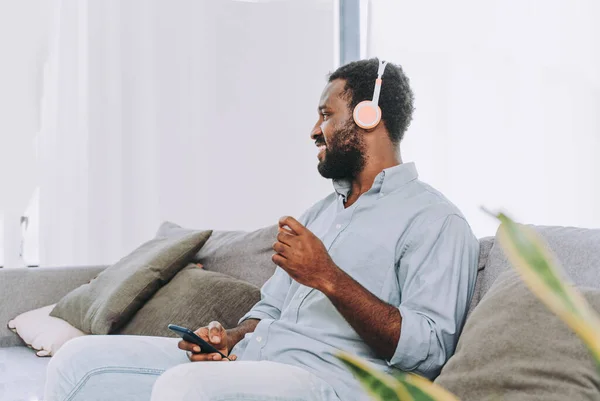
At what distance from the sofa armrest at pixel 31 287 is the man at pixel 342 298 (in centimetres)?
116

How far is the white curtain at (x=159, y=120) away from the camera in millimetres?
3395

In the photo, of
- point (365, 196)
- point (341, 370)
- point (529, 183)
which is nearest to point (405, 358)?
point (341, 370)

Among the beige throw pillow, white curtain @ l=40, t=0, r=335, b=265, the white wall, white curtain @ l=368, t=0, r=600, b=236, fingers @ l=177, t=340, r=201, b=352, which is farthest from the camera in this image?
the white wall

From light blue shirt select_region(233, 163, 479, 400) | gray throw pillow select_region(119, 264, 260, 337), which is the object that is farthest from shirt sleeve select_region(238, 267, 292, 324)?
gray throw pillow select_region(119, 264, 260, 337)

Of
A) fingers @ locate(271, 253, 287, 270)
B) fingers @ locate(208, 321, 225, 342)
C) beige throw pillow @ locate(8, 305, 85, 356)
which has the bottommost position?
beige throw pillow @ locate(8, 305, 85, 356)

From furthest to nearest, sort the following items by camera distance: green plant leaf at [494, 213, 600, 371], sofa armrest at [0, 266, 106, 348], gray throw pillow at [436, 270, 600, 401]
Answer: sofa armrest at [0, 266, 106, 348] < gray throw pillow at [436, 270, 600, 401] < green plant leaf at [494, 213, 600, 371]

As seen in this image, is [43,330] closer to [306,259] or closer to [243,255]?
[243,255]

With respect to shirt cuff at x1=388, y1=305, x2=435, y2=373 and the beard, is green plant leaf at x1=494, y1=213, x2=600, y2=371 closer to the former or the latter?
shirt cuff at x1=388, y1=305, x2=435, y2=373

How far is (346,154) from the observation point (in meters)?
1.61

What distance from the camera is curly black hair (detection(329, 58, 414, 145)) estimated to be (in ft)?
5.39

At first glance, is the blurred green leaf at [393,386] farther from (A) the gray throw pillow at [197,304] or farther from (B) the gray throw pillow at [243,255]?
(B) the gray throw pillow at [243,255]

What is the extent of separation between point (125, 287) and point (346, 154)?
2.94 feet

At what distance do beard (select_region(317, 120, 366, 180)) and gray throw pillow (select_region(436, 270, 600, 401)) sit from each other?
56cm

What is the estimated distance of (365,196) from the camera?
154 centimetres
